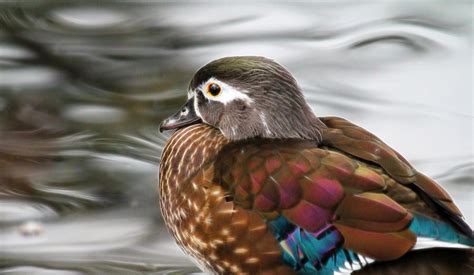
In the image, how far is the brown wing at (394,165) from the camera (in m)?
3.22

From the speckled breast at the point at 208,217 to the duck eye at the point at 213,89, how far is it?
0.13 m

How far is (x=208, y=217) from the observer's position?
11.3 ft

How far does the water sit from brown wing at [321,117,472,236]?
0.78 m

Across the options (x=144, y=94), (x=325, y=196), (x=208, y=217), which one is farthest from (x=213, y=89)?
(x=144, y=94)

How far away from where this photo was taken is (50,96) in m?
5.33

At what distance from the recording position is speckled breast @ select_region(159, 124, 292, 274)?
11.0 ft

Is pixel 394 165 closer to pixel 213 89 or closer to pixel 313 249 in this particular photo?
pixel 313 249

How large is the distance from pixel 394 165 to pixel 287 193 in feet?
1.07

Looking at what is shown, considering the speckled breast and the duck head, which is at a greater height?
the duck head

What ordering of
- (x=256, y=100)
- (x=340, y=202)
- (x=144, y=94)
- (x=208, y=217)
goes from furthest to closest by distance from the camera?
(x=144, y=94)
(x=256, y=100)
(x=208, y=217)
(x=340, y=202)

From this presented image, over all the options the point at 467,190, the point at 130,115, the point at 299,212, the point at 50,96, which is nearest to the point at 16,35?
the point at 50,96

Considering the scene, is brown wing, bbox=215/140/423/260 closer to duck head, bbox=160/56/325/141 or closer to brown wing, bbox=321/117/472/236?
brown wing, bbox=321/117/472/236

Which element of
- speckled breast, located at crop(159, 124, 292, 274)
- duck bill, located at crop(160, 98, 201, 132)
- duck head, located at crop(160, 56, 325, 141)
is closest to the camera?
speckled breast, located at crop(159, 124, 292, 274)

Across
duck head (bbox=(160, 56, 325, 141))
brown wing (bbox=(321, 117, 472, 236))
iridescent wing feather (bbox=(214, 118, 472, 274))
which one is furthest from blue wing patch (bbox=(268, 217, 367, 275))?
duck head (bbox=(160, 56, 325, 141))
